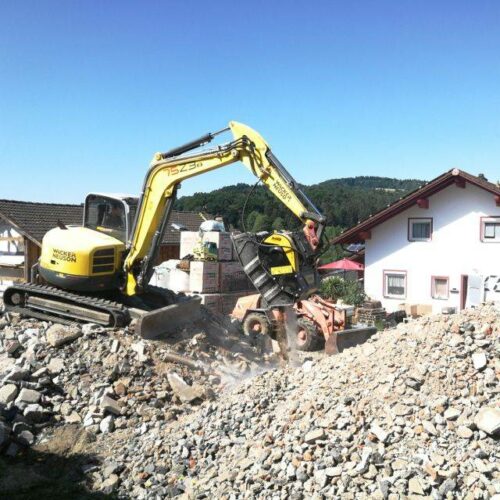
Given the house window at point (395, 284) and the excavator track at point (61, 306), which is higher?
the house window at point (395, 284)

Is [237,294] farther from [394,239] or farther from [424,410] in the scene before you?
[424,410]

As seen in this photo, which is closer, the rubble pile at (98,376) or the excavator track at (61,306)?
the rubble pile at (98,376)

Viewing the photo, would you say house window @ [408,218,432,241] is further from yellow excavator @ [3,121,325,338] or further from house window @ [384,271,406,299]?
yellow excavator @ [3,121,325,338]

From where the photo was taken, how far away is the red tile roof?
57.0ft

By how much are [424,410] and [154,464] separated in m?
3.16

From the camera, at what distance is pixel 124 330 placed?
32.2ft

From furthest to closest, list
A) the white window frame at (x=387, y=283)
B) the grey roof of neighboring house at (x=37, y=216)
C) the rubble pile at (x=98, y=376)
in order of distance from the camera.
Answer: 1. the grey roof of neighboring house at (x=37, y=216)
2. the white window frame at (x=387, y=283)
3. the rubble pile at (x=98, y=376)

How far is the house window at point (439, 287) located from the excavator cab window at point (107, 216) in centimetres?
1165

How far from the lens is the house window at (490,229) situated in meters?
17.6

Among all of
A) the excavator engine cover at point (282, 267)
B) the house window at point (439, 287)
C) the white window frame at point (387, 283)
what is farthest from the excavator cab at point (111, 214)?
the house window at point (439, 287)

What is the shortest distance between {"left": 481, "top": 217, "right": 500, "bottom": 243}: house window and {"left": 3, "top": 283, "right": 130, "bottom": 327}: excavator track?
A: 1248 cm

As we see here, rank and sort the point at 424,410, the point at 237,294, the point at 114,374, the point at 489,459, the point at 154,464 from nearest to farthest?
the point at 489,459 → the point at 424,410 → the point at 154,464 → the point at 114,374 → the point at 237,294

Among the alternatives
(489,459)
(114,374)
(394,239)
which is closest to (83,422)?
(114,374)

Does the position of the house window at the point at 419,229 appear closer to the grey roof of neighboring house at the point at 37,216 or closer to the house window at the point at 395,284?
the house window at the point at 395,284
